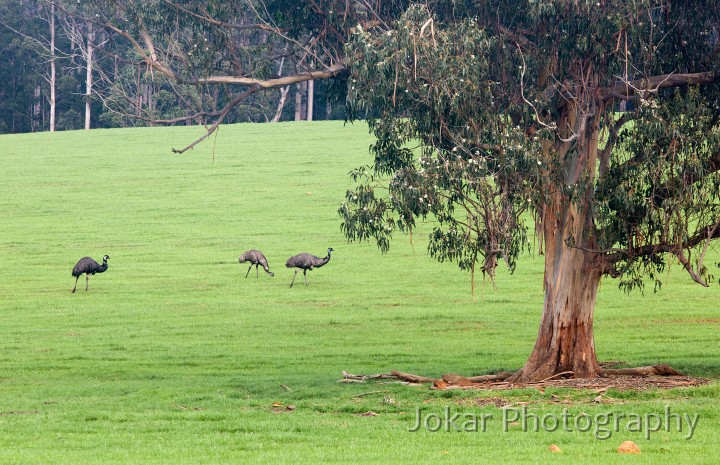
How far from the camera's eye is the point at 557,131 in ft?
59.5

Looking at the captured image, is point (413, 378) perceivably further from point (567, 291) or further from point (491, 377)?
A: point (567, 291)

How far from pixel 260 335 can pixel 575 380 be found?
33.1 feet

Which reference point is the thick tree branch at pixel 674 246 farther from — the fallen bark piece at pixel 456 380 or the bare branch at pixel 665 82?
the fallen bark piece at pixel 456 380

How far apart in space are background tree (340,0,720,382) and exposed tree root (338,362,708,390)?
0.36m

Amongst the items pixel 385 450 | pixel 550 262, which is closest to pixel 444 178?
pixel 550 262

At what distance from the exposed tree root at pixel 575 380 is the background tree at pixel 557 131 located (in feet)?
1.17

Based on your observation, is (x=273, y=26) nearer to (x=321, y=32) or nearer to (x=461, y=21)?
(x=321, y=32)

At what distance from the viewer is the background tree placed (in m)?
16.8

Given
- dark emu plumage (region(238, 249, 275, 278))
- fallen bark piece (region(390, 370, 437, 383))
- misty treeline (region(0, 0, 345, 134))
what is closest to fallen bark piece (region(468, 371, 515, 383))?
fallen bark piece (region(390, 370, 437, 383))

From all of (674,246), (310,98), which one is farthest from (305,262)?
(310,98)

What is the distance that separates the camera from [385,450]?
43.0ft

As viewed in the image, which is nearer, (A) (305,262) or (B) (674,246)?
(B) (674,246)

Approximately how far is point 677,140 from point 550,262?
3.64 metres

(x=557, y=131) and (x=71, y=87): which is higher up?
(x=71, y=87)
